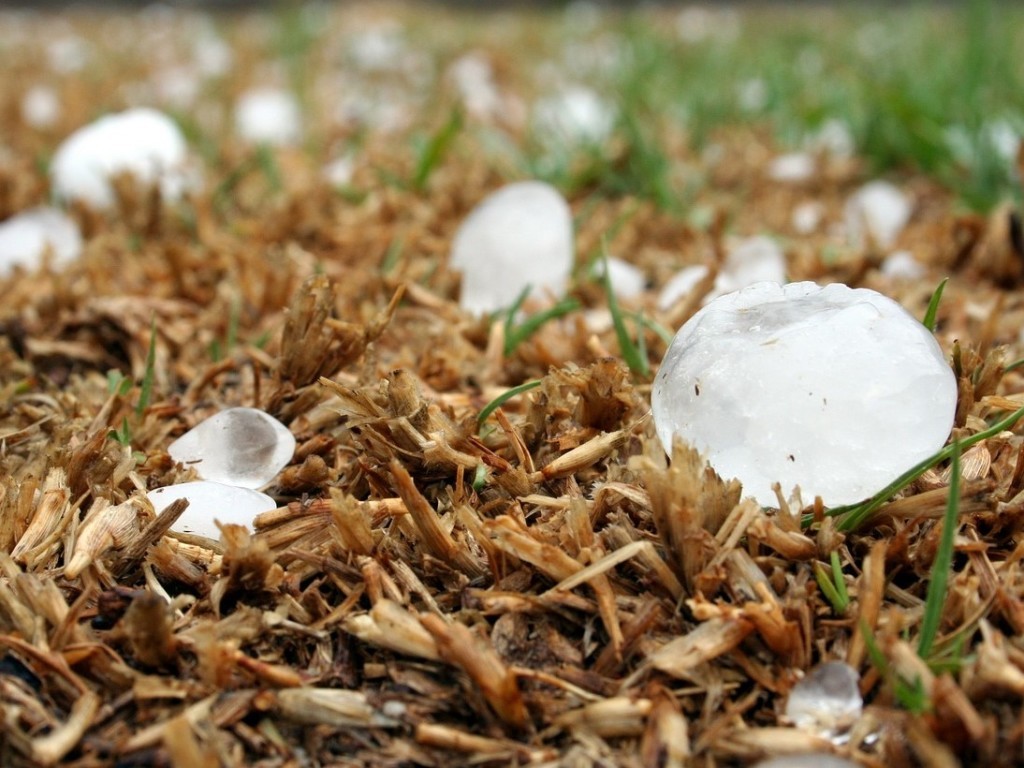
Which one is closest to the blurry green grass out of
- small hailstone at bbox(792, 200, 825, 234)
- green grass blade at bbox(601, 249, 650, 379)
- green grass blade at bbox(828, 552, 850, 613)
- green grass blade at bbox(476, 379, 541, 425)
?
small hailstone at bbox(792, 200, 825, 234)

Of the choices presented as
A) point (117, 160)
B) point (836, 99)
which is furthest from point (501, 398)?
point (836, 99)

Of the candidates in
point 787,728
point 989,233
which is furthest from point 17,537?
point 989,233

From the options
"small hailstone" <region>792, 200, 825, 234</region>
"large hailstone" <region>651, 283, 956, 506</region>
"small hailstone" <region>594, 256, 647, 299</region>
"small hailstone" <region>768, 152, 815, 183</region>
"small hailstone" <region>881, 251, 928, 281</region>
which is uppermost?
"large hailstone" <region>651, 283, 956, 506</region>

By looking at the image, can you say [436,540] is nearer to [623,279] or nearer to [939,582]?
[939,582]

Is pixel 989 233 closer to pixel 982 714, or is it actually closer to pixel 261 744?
pixel 982 714

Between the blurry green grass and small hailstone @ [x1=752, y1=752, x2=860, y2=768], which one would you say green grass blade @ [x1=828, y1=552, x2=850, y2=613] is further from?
the blurry green grass

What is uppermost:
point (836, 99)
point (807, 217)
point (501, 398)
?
point (501, 398)
